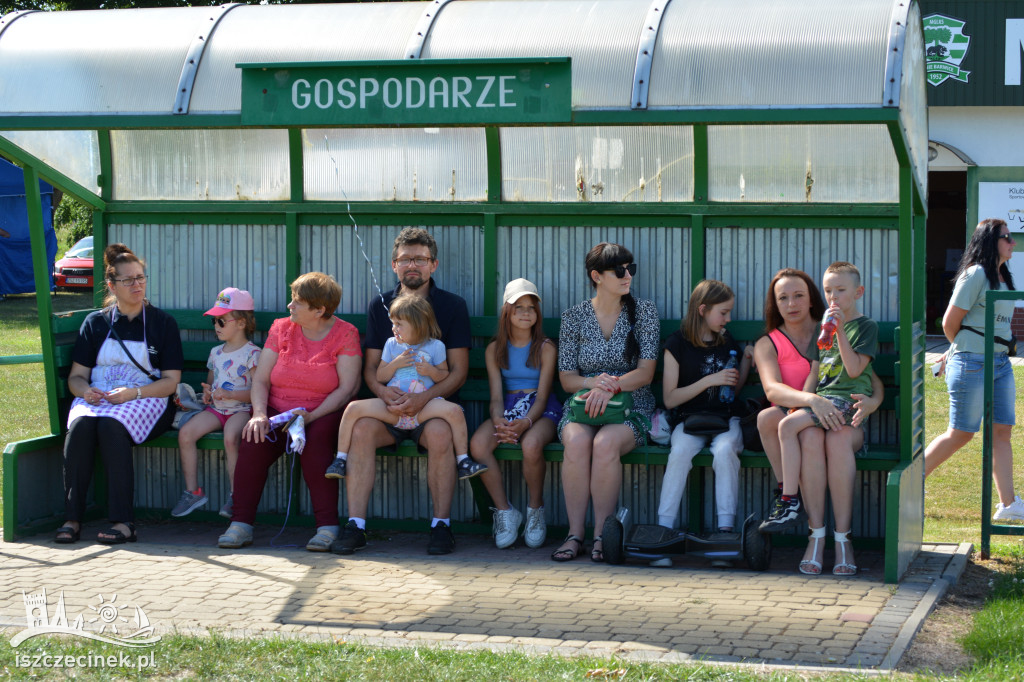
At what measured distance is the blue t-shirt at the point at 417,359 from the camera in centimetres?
668

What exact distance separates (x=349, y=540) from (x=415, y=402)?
0.83 metres

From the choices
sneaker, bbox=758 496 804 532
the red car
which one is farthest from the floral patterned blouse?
the red car

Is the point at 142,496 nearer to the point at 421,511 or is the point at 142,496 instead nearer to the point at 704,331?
the point at 421,511

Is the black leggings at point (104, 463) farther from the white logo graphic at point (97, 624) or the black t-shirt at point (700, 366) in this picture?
the black t-shirt at point (700, 366)

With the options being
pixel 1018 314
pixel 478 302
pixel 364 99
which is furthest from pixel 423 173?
pixel 1018 314

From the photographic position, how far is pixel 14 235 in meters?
25.1

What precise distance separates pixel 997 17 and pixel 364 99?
575 inches

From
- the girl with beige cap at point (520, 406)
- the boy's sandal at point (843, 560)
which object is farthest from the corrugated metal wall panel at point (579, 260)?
the boy's sandal at point (843, 560)

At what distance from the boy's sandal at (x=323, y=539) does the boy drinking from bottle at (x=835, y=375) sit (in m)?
2.31

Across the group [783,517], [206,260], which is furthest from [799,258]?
[206,260]

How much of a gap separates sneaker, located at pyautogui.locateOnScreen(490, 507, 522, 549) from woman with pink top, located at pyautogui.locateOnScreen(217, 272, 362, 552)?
89cm

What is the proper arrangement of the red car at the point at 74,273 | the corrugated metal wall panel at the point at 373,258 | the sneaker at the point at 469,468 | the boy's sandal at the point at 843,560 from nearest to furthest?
1. the boy's sandal at the point at 843,560
2. the sneaker at the point at 469,468
3. the corrugated metal wall panel at the point at 373,258
4. the red car at the point at 74,273

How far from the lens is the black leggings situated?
677 cm

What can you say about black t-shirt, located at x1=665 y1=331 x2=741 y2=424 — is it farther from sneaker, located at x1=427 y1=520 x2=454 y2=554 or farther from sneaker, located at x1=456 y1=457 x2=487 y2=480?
sneaker, located at x1=427 y1=520 x2=454 y2=554
